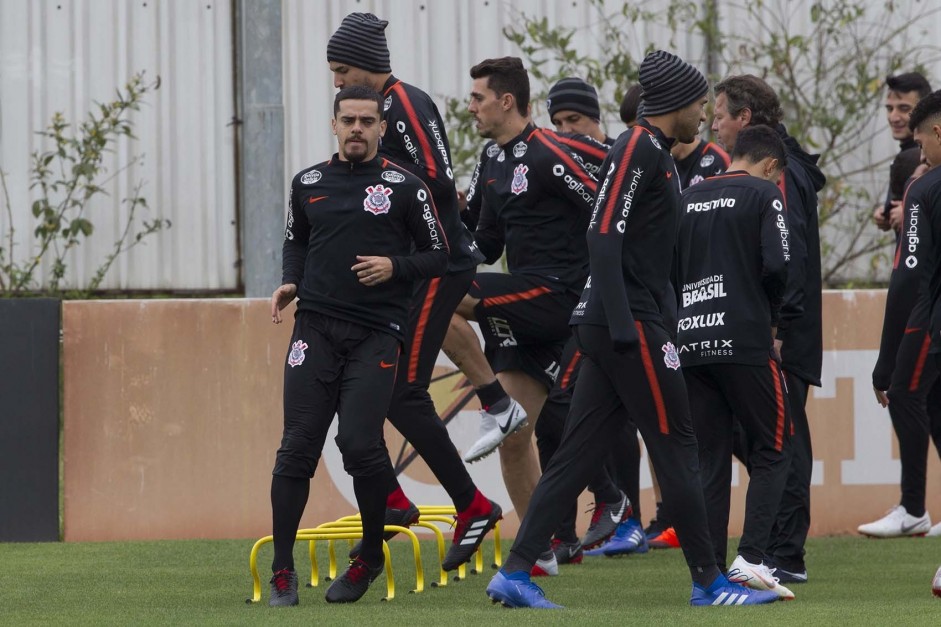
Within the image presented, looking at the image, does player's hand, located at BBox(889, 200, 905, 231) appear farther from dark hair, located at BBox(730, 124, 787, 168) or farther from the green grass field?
dark hair, located at BBox(730, 124, 787, 168)

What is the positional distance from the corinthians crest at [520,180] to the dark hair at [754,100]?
1.00m

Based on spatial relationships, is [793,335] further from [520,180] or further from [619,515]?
[619,515]

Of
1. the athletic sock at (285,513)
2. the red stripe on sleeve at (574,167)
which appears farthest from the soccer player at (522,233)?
the athletic sock at (285,513)

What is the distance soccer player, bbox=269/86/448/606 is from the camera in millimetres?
6273

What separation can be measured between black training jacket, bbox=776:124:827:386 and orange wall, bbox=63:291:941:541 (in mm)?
2211

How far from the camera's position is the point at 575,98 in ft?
28.2

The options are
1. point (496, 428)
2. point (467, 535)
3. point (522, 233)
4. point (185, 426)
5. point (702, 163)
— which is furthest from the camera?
point (185, 426)

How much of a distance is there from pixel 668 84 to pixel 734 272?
858 mm

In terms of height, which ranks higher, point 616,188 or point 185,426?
point 616,188

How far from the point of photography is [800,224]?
7113mm

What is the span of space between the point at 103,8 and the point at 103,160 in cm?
118

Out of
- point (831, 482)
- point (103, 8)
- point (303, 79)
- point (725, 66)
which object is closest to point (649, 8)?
point (725, 66)

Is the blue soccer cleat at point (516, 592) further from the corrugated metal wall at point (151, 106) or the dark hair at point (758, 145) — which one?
the corrugated metal wall at point (151, 106)

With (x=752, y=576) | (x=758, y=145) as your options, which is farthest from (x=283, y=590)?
(x=758, y=145)
